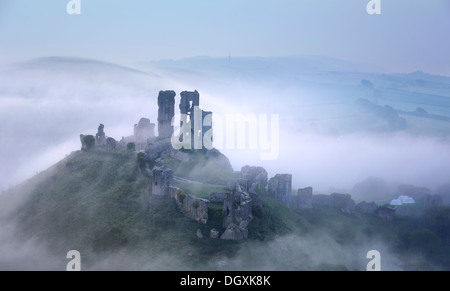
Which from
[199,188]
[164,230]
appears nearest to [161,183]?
[199,188]

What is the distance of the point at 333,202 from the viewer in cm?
8531

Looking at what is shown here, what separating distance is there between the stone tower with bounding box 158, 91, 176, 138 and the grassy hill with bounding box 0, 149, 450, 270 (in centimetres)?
1109

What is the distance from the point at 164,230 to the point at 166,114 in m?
33.8

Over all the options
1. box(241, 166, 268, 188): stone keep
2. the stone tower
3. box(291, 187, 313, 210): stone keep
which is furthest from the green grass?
the stone tower

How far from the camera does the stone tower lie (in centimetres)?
8794

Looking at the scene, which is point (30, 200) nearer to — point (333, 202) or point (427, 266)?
point (333, 202)

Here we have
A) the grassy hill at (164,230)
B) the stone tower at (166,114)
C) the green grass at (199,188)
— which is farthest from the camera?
the stone tower at (166,114)

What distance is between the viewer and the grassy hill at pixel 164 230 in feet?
175

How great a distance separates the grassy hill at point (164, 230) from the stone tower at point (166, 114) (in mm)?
11093

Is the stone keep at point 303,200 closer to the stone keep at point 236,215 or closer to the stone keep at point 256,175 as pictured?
the stone keep at point 256,175

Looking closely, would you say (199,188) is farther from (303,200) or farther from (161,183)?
(303,200)

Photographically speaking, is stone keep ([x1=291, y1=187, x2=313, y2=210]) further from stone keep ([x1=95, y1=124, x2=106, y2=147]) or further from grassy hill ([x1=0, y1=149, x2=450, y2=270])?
stone keep ([x1=95, y1=124, x2=106, y2=147])

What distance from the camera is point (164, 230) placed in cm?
5778

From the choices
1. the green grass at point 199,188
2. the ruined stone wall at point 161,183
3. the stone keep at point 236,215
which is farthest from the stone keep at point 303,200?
the ruined stone wall at point 161,183
